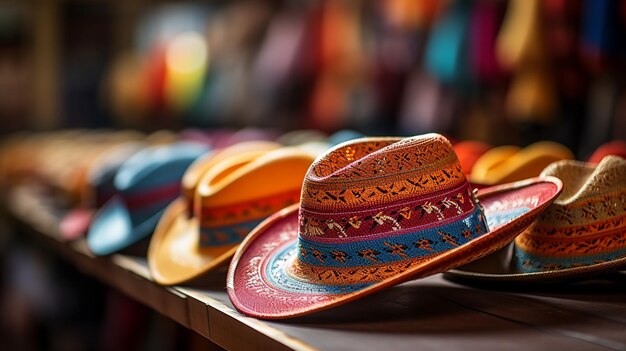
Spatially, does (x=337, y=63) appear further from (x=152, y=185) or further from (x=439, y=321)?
(x=439, y=321)

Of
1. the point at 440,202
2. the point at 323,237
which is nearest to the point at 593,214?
the point at 440,202

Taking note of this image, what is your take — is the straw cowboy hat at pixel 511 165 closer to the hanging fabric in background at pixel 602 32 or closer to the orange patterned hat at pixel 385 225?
the orange patterned hat at pixel 385 225

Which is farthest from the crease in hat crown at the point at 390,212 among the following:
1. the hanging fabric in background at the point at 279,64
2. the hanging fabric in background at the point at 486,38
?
the hanging fabric in background at the point at 279,64

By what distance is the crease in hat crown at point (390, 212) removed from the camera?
2.81 ft

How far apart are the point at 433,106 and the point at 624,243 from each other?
1873 mm

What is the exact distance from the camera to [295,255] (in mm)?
983

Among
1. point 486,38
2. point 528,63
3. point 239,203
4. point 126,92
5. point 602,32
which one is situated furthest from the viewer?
point 126,92

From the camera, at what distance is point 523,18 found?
218 cm

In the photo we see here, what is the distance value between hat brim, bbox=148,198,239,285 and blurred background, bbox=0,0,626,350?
53 centimetres

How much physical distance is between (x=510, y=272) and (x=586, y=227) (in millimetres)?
108

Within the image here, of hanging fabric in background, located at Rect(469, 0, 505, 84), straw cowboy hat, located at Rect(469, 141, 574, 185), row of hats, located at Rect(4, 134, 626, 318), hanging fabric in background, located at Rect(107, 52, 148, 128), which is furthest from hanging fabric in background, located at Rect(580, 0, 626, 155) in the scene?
hanging fabric in background, located at Rect(107, 52, 148, 128)

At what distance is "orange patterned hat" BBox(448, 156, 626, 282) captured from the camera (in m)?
0.90

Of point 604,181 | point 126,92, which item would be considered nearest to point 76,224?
point 604,181

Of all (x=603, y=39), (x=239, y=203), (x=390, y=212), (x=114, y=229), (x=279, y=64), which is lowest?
(x=114, y=229)
